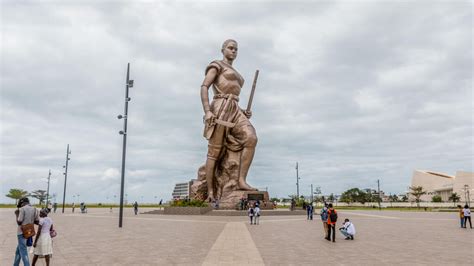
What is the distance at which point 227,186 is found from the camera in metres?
30.2

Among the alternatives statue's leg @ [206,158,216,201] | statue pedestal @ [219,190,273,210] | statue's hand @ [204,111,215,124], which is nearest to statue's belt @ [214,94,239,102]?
statue's hand @ [204,111,215,124]

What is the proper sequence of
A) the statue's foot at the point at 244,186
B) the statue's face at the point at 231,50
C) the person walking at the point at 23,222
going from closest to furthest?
the person walking at the point at 23,222
the statue's foot at the point at 244,186
the statue's face at the point at 231,50

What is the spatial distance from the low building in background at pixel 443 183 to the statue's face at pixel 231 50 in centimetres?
9461

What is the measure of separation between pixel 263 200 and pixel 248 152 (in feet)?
13.3

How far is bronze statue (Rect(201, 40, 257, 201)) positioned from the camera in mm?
30156

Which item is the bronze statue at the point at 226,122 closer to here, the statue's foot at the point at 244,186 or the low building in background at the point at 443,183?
the statue's foot at the point at 244,186

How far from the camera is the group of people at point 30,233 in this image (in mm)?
7191

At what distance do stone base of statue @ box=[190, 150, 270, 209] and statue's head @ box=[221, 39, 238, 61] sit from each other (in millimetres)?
8007

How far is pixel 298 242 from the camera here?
11.8 metres

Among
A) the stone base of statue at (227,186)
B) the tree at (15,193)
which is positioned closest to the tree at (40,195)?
the tree at (15,193)

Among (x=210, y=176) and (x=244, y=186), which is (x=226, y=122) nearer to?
(x=210, y=176)

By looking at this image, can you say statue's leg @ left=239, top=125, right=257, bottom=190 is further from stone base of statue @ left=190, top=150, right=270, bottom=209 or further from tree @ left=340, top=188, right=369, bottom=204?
tree @ left=340, top=188, right=369, bottom=204

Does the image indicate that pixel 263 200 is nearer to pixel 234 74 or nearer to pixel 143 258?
pixel 234 74

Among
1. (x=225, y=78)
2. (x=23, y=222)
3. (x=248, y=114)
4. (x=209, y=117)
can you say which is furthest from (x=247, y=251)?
(x=248, y=114)
